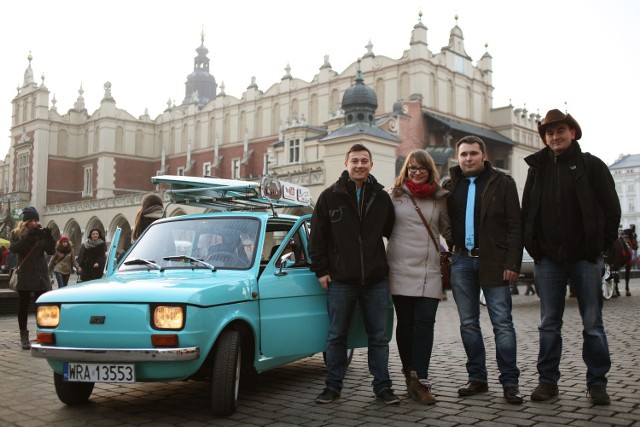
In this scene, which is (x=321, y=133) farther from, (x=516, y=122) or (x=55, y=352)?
(x=55, y=352)

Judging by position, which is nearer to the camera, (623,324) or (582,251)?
(582,251)

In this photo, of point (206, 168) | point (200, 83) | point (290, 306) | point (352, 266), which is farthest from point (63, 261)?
point (200, 83)

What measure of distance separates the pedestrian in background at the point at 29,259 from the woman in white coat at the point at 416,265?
16.1 ft

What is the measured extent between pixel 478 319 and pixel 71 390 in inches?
128

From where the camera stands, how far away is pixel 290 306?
555cm

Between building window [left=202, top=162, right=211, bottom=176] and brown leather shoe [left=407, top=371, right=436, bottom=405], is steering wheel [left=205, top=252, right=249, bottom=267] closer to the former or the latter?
brown leather shoe [left=407, top=371, right=436, bottom=405]

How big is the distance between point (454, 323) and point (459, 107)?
35.5 metres

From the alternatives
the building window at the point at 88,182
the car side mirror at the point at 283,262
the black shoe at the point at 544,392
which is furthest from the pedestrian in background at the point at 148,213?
the building window at the point at 88,182

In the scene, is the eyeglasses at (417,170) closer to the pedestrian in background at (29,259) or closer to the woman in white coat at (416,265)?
the woman in white coat at (416,265)

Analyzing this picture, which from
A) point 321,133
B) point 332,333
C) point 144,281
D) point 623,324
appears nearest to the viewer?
point 144,281

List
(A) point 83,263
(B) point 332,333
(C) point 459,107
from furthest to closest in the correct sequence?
(C) point 459,107
(A) point 83,263
(B) point 332,333

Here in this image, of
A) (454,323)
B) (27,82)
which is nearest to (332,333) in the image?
(454,323)

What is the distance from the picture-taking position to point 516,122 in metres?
45.9

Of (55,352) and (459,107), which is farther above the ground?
(459,107)
